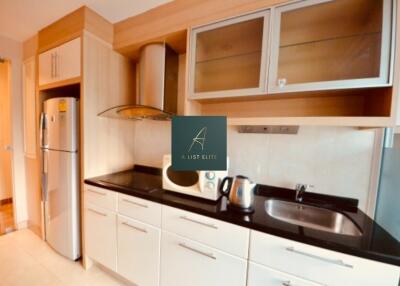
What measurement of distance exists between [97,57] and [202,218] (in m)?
1.60

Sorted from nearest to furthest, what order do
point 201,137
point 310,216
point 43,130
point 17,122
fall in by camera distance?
point 201,137 < point 310,216 < point 43,130 < point 17,122

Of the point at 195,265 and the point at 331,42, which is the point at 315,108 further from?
the point at 195,265

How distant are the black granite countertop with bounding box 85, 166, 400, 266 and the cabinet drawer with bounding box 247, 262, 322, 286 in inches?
7.7

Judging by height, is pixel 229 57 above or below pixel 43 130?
above

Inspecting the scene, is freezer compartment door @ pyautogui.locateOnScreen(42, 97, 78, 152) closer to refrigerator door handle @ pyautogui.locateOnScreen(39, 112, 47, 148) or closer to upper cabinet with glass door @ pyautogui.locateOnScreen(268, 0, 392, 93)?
refrigerator door handle @ pyautogui.locateOnScreen(39, 112, 47, 148)

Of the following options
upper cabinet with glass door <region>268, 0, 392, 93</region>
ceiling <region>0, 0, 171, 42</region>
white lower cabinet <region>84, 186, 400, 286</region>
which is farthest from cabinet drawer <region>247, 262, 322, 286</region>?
ceiling <region>0, 0, 171, 42</region>

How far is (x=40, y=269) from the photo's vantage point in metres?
1.55

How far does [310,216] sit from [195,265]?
838 millimetres

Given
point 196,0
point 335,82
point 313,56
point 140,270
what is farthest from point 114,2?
point 140,270

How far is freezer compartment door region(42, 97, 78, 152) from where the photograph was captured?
153 centimetres

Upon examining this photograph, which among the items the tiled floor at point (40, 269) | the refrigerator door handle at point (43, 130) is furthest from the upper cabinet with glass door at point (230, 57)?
the tiled floor at point (40, 269)

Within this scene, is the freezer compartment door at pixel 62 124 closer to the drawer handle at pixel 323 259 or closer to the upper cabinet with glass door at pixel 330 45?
the upper cabinet with glass door at pixel 330 45

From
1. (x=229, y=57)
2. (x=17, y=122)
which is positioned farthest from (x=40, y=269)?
(x=229, y=57)

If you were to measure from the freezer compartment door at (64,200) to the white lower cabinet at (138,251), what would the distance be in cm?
58
